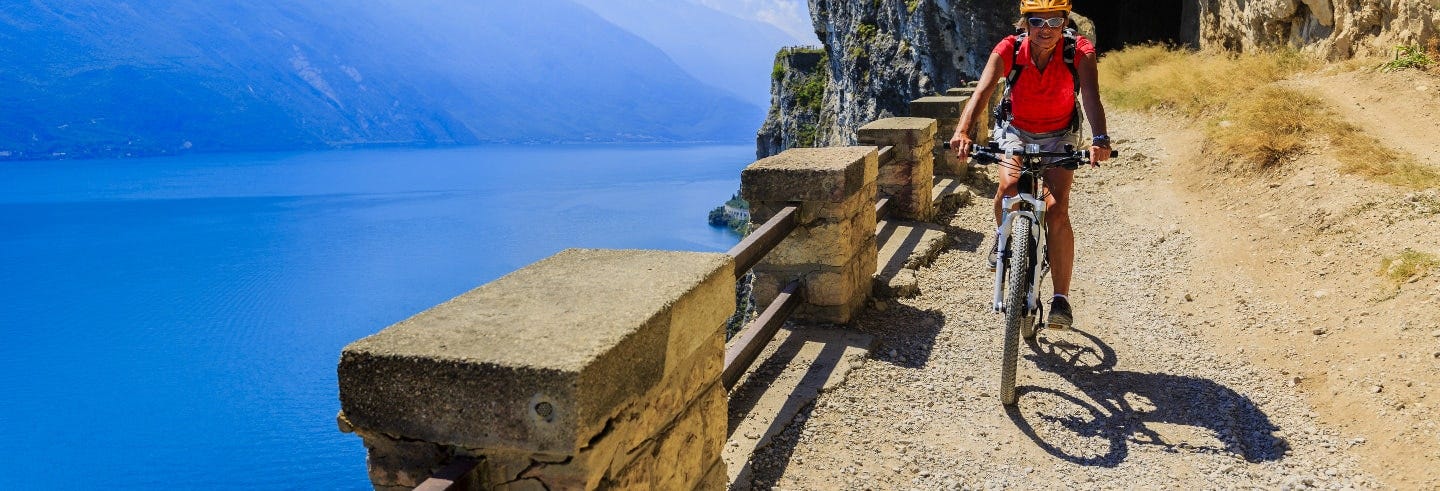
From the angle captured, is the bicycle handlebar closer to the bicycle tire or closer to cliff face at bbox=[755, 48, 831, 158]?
the bicycle tire

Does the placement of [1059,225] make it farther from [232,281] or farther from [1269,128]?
[232,281]

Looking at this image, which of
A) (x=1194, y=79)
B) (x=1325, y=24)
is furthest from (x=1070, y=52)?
(x=1325, y=24)

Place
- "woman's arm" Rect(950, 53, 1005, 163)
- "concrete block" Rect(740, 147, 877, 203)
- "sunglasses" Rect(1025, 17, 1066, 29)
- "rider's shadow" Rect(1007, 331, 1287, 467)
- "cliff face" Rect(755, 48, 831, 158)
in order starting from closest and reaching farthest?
"rider's shadow" Rect(1007, 331, 1287, 467) → "sunglasses" Rect(1025, 17, 1066, 29) → "woman's arm" Rect(950, 53, 1005, 163) → "concrete block" Rect(740, 147, 877, 203) → "cliff face" Rect(755, 48, 831, 158)

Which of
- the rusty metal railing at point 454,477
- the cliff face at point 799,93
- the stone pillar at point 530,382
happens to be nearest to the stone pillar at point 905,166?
the stone pillar at point 530,382

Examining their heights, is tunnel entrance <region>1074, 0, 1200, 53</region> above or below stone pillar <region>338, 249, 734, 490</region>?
below

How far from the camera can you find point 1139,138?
41.2ft

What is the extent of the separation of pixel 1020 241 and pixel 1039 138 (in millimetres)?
715

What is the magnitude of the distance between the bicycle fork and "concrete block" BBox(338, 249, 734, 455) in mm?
2721

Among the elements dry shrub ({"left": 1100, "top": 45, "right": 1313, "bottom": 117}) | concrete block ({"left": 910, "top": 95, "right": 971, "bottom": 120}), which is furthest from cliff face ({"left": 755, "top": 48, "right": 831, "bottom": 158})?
concrete block ({"left": 910, "top": 95, "right": 971, "bottom": 120})

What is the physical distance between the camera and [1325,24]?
14.5 meters

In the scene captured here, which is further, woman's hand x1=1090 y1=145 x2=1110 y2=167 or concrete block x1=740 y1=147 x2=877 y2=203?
concrete block x1=740 y1=147 x2=877 y2=203

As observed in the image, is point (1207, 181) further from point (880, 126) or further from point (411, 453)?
point (411, 453)

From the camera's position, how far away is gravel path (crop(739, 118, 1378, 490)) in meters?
3.96

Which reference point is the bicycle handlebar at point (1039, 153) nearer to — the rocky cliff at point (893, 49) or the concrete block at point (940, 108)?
the concrete block at point (940, 108)
